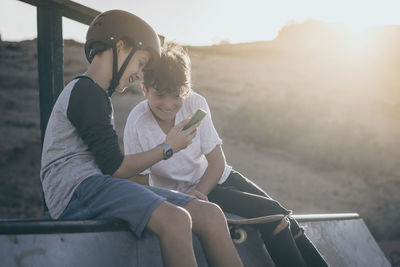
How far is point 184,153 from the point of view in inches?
107

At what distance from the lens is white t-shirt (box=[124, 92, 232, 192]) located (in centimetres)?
264

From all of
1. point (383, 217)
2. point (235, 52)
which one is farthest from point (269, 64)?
point (383, 217)

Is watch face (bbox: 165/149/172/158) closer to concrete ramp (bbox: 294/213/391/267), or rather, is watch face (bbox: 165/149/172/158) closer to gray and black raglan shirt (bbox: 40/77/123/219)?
gray and black raglan shirt (bbox: 40/77/123/219)

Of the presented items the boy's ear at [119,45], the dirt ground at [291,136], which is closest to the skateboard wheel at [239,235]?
the boy's ear at [119,45]

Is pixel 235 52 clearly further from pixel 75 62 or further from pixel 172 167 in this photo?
pixel 172 167

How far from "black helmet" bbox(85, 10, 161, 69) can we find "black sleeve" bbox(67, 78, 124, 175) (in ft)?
1.18

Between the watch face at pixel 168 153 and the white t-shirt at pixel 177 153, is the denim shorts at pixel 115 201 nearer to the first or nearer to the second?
the watch face at pixel 168 153

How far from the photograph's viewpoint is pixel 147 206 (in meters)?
1.73

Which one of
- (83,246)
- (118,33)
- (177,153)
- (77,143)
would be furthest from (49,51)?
(83,246)

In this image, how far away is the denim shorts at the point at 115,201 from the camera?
5.75ft

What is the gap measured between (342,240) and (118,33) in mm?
2352

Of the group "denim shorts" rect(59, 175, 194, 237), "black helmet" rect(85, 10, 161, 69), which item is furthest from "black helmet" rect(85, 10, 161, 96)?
"denim shorts" rect(59, 175, 194, 237)

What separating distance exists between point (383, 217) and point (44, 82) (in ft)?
32.7

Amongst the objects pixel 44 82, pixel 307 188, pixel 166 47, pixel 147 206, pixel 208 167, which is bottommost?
pixel 307 188
